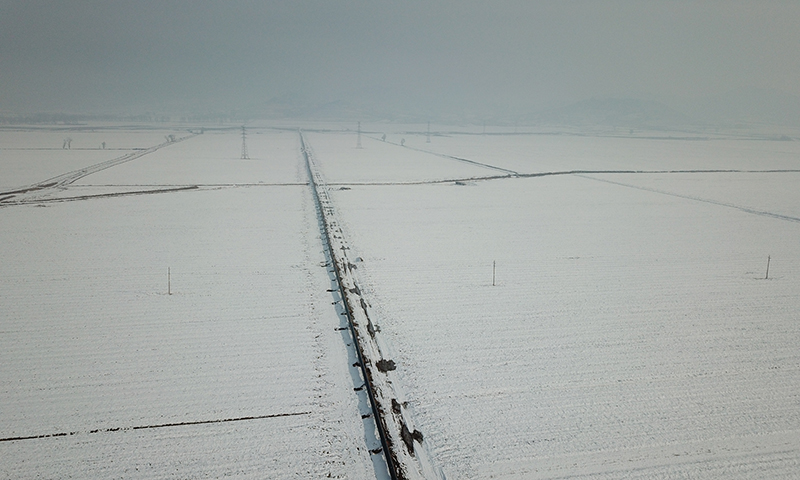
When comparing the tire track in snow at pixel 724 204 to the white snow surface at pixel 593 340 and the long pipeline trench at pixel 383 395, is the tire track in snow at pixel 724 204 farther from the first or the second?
the long pipeline trench at pixel 383 395

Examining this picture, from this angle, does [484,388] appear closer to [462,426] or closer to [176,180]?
[462,426]

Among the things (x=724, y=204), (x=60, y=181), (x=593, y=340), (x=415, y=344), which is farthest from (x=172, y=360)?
(x=60, y=181)

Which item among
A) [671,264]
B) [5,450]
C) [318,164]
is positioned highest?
[318,164]

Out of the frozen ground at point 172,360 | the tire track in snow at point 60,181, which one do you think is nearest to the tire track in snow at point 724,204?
the frozen ground at point 172,360

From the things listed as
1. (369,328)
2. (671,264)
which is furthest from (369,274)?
(671,264)

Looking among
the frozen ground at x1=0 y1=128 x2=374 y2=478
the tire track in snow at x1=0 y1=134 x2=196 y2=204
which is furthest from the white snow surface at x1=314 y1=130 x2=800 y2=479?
the tire track in snow at x1=0 y1=134 x2=196 y2=204

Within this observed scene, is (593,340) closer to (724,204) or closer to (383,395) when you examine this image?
(383,395)
